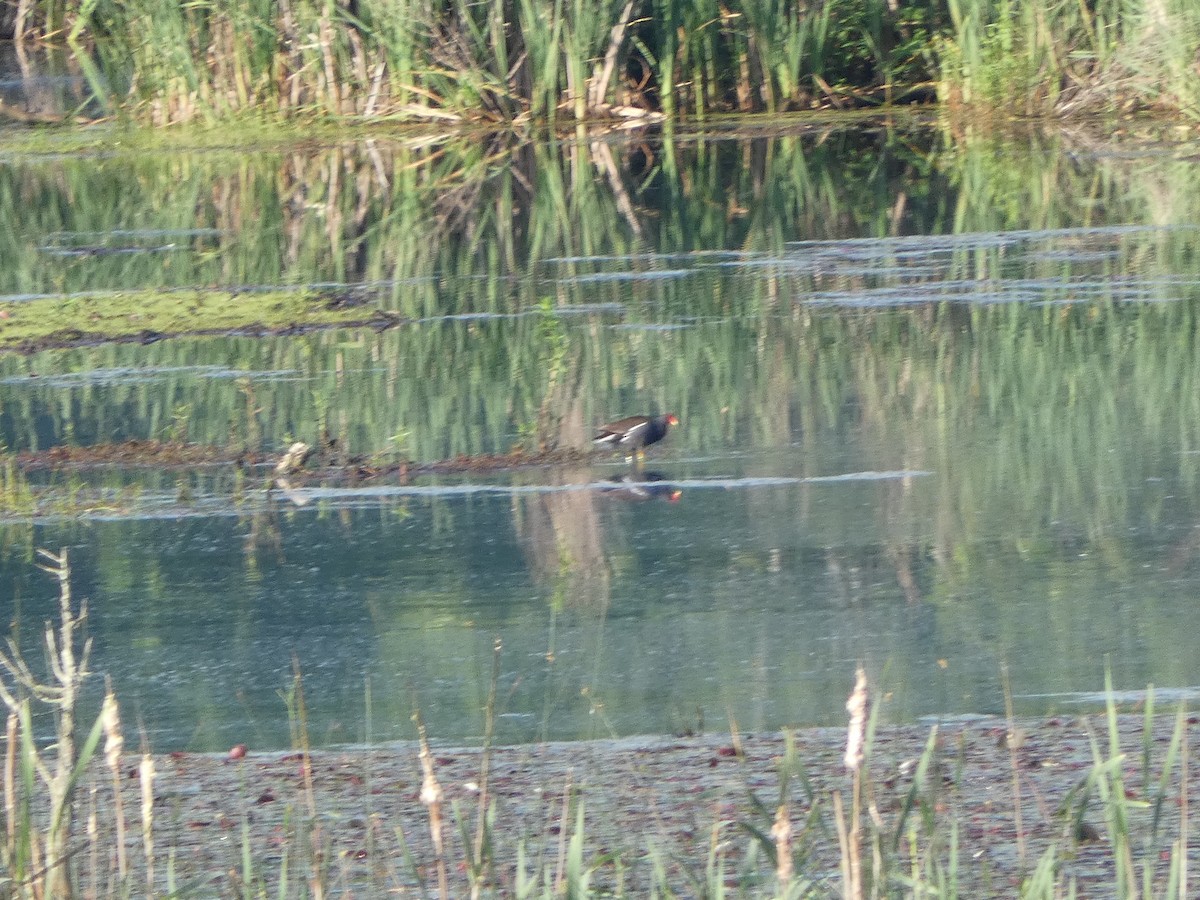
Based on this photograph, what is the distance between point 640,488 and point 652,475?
0.60 feet

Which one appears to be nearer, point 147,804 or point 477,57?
point 147,804

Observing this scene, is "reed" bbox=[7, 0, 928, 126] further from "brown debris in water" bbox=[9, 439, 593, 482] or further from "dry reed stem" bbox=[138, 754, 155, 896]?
"dry reed stem" bbox=[138, 754, 155, 896]

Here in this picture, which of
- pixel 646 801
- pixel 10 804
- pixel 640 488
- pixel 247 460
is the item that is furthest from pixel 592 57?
pixel 10 804

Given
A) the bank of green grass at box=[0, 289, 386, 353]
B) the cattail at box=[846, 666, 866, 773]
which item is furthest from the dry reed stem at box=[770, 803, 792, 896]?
the bank of green grass at box=[0, 289, 386, 353]

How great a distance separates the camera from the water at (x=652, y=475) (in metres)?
6.10

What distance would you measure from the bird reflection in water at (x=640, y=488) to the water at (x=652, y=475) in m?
0.02

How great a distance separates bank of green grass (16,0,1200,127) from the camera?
18797 mm

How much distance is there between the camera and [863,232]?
14086mm

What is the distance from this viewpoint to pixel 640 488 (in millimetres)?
8023

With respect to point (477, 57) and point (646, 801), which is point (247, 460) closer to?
point (646, 801)

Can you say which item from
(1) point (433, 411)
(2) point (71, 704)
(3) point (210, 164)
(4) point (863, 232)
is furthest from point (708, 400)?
(3) point (210, 164)

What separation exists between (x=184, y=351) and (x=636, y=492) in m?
3.68

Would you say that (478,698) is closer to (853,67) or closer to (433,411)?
(433,411)

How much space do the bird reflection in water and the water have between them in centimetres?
2
